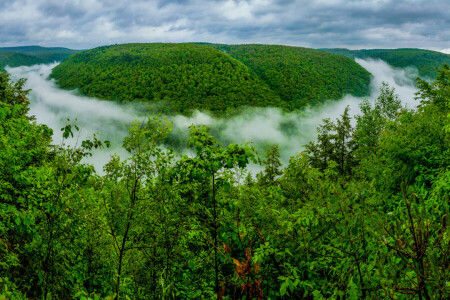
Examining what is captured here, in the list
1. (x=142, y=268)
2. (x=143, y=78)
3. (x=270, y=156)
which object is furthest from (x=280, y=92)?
(x=142, y=268)

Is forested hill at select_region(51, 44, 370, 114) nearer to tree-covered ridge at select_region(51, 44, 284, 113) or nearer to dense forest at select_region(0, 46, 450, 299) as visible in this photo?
tree-covered ridge at select_region(51, 44, 284, 113)

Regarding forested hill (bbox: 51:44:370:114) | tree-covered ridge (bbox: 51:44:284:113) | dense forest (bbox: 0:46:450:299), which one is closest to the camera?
dense forest (bbox: 0:46:450:299)

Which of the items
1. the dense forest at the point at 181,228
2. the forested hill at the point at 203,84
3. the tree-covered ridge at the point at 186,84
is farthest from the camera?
the forested hill at the point at 203,84

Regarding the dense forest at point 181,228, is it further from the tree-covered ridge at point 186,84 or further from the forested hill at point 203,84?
the tree-covered ridge at point 186,84

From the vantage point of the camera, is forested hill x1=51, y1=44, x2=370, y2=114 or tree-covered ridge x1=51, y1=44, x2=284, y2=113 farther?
forested hill x1=51, y1=44, x2=370, y2=114

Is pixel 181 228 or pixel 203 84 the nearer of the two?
pixel 181 228

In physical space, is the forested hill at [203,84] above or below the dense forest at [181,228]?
above

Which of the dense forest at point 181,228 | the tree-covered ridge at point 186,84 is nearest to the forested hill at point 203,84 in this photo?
the tree-covered ridge at point 186,84

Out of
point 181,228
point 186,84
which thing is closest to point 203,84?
point 186,84

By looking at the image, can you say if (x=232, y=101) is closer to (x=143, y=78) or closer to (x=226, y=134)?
(x=226, y=134)

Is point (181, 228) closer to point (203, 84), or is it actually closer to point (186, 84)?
point (203, 84)

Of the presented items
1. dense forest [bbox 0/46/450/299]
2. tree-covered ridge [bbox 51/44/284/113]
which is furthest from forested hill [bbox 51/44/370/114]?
dense forest [bbox 0/46/450/299]
